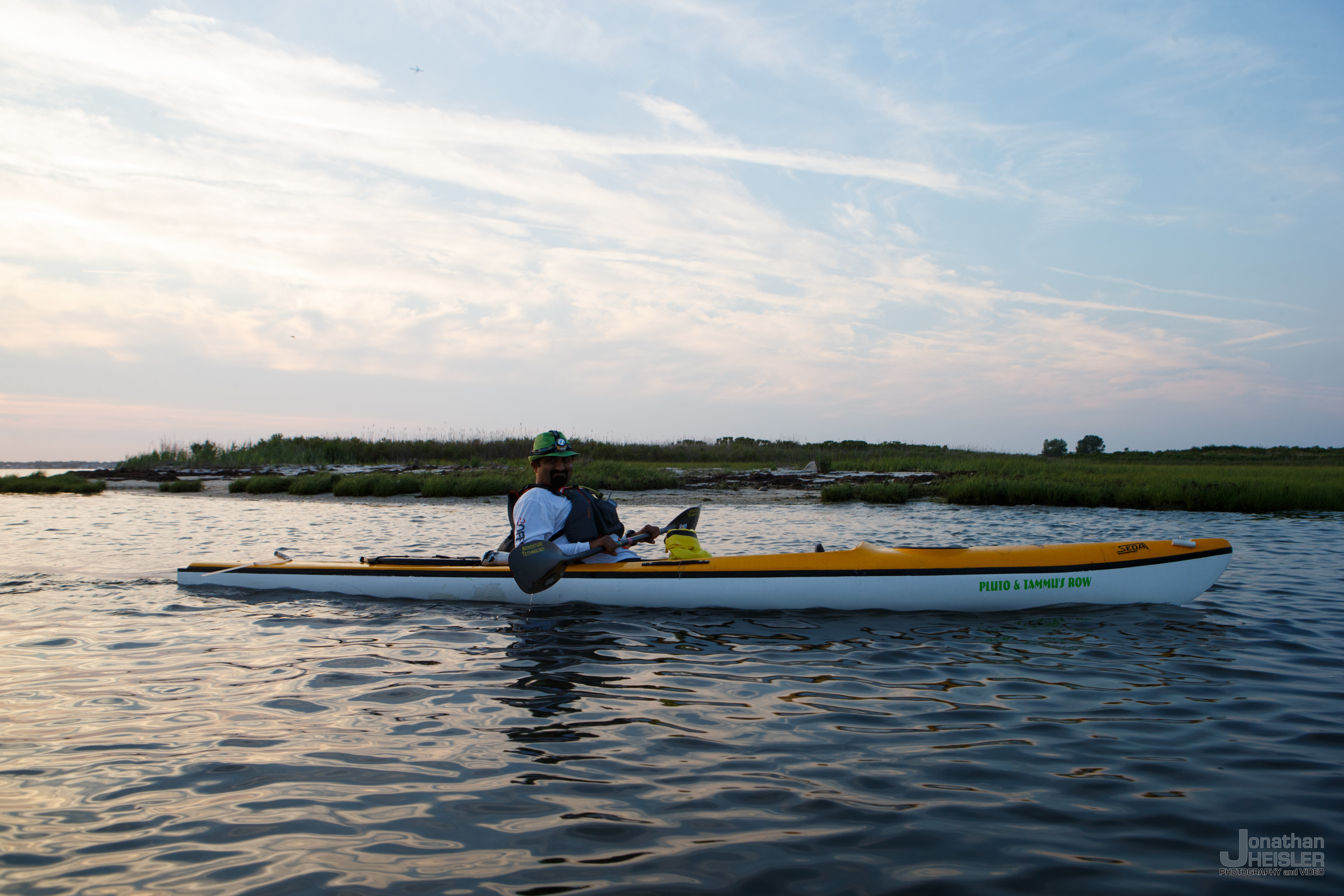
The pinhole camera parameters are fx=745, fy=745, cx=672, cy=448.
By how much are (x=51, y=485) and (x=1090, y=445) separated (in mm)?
43429

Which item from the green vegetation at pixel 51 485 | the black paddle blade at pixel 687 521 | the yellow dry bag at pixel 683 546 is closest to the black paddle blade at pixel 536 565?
the yellow dry bag at pixel 683 546

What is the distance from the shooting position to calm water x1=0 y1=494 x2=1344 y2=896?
230cm

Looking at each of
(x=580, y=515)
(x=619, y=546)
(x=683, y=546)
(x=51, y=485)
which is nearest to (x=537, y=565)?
(x=580, y=515)

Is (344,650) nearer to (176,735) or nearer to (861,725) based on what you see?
(176,735)

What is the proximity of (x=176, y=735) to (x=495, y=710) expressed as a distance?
142cm

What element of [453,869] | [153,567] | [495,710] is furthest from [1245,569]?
[153,567]

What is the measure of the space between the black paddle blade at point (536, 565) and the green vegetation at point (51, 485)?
19.2 metres

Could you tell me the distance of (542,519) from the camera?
5.72 metres

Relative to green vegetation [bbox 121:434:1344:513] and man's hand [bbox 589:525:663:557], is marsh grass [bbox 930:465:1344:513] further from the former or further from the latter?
man's hand [bbox 589:525:663:557]

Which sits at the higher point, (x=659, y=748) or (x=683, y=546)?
(x=683, y=546)

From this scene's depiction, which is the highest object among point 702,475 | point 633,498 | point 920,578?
point 702,475

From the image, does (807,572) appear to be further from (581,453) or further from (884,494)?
(581,453)

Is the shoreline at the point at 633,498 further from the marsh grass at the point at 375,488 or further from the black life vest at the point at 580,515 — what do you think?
the black life vest at the point at 580,515

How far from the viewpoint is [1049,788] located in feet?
9.13
